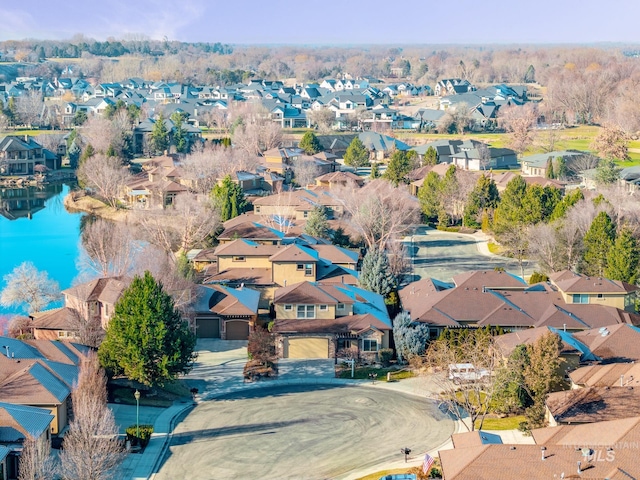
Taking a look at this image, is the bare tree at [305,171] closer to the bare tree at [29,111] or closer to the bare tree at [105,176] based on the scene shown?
the bare tree at [105,176]

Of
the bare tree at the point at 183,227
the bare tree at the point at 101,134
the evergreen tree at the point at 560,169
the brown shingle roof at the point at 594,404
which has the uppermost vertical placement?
the bare tree at the point at 101,134

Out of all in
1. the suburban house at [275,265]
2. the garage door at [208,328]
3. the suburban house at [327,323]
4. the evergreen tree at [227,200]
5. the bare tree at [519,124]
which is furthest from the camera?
the bare tree at [519,124]

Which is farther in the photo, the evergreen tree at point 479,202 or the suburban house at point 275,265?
the evergreen tree at point 479,202

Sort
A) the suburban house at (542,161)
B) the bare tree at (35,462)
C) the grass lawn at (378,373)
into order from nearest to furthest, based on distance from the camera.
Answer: the bare tree at (35,462)
the grass lawn at (378,373)
the suburban house at (542,161)

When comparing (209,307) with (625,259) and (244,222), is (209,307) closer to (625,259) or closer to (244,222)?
(244,222)

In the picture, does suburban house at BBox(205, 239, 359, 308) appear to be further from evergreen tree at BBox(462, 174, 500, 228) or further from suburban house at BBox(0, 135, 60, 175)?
suburban house at BBox(0, 135, 60, 175)

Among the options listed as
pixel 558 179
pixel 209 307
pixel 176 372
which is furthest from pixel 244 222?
pixel 558 179

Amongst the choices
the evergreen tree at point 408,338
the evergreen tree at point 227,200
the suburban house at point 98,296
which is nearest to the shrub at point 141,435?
the suburban house at point 98,296
